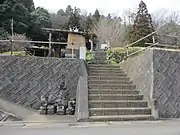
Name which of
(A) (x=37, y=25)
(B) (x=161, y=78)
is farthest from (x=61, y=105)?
(A) (x=37, y=25)

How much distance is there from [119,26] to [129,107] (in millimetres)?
22045

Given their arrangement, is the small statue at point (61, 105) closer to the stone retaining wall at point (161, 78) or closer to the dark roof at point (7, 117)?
the dark roof at point (7, 117)

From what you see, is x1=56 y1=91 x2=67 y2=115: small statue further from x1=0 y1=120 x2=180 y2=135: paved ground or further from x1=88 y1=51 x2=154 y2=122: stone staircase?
x1=0 y1=120 x2=180 y2=135: paved ground

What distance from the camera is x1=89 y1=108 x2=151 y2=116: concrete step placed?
8797 millimetres

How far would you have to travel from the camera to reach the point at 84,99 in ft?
30.2

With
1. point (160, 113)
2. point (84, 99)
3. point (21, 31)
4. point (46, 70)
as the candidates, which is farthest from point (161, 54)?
point (21, 31)

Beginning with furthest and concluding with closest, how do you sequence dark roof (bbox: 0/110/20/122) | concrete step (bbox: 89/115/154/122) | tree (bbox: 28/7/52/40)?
tree (bbox: 28/7/52/40), dark roof (bbox: 0/110/20/122), concrete step (bbox: 89/115/154/122)

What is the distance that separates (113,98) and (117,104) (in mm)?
513

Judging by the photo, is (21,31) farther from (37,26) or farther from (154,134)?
(154,134)

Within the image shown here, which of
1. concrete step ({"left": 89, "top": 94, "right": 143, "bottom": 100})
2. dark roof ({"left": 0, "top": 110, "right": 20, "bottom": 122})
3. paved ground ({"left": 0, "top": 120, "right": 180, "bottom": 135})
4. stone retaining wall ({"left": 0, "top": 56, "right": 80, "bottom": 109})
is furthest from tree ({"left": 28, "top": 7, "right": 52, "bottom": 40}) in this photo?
paved ground ({"left": 0, "top": 120, "right": 180, "bottom": 135})

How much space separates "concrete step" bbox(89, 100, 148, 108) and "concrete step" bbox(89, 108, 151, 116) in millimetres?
363

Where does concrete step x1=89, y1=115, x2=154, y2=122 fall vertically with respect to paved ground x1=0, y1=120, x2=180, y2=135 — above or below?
above

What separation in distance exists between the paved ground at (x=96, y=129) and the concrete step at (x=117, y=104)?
4.48ft

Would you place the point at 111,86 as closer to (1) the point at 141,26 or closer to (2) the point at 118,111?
(2) the point at 118,111
